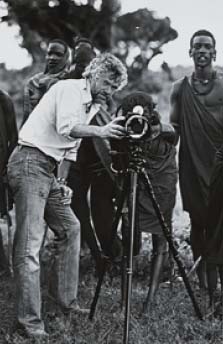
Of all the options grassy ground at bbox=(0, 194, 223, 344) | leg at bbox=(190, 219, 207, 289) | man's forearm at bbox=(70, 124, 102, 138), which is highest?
man's forearm at bbox=(70, 124, 102, 138)

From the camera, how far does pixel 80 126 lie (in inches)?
130

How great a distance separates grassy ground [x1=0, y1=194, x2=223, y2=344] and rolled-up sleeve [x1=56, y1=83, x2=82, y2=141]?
1032mm

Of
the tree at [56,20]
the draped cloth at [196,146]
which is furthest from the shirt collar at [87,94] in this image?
the tree at [56,20]

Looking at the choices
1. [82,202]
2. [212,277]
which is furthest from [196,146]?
[212,277]

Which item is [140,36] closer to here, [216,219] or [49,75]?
[49,75]

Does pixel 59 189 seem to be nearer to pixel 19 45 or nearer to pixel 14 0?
pixel 19 45

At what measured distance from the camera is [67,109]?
11.0ft

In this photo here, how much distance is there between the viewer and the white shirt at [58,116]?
3.36 meters

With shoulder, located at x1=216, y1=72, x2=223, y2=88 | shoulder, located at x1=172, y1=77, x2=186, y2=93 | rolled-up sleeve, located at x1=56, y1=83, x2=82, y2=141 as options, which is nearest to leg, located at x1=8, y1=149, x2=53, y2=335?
rolled-up sleeve, located at x1=56, y1=83, x2=82, y2=141

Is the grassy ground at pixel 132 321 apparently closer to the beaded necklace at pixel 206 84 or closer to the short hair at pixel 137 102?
the short hair at pixel 137 102

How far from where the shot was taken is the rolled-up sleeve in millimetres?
3318

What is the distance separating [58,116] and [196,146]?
178 cm

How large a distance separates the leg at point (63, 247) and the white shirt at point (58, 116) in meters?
0.24

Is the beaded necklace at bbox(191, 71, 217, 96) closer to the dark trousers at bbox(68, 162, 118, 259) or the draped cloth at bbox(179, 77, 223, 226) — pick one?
the draped cloth at bbox(179, 77, 223, 226)
